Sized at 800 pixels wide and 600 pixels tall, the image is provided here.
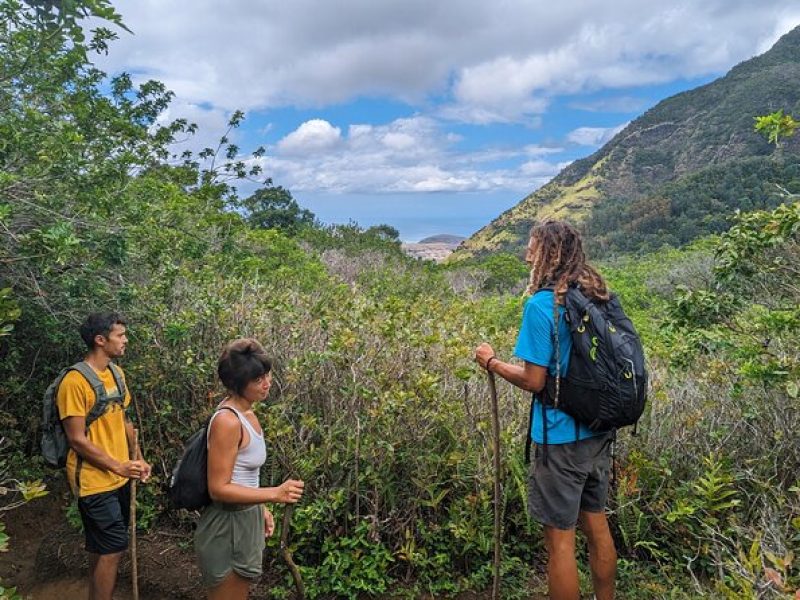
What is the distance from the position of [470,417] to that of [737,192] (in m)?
45.2

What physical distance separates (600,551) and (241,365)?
1.73 meters

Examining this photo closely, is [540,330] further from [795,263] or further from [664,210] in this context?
[664,210]

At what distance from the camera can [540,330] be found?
7.95 feet

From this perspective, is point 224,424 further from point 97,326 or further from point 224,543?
point 97,326

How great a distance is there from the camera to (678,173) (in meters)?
59.7

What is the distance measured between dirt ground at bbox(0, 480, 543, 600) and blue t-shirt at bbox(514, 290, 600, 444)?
4.26 feet

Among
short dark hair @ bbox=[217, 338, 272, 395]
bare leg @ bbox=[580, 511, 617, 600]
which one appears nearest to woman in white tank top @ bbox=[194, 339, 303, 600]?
short dark hair @ bbox=[217, 338, 272, 395]

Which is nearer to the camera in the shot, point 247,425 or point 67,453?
point 247,425

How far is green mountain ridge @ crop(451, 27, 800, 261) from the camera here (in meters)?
42.2

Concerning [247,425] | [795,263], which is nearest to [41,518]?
[247,425]

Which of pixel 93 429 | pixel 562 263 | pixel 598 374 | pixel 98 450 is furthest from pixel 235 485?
pixel 562 263

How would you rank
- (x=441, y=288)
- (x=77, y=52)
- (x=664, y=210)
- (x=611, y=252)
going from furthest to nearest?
(x=664, y=210)
(x=611, y=252)
(x=441, y=288)
(x=77, y=52)

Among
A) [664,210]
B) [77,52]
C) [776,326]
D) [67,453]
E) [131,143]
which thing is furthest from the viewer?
[664,210]

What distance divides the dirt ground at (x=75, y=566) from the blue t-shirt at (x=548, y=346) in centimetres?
130
